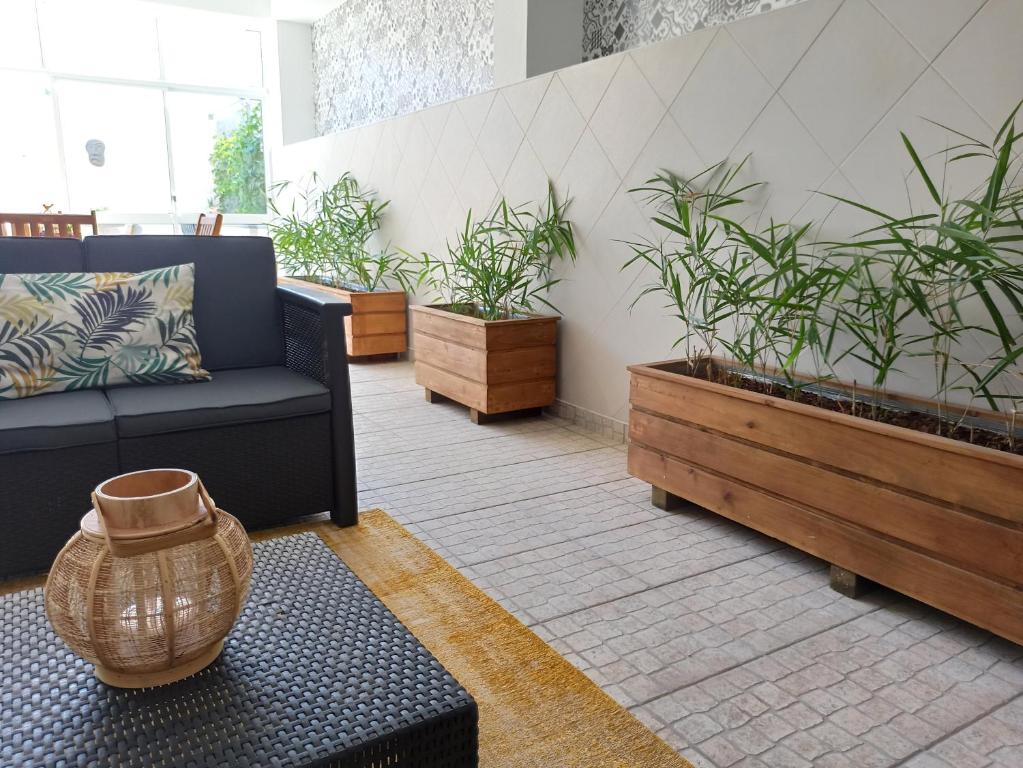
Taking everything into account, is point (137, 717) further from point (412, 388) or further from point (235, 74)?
point (235, 74)

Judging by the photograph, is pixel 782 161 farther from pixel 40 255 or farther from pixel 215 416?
pixel 40 255

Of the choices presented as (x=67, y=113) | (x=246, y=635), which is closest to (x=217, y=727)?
(x=246, y=635)

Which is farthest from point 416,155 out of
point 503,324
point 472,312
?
point 503,324

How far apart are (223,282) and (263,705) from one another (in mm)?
1909

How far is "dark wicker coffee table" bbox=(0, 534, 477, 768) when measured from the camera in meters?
0.90

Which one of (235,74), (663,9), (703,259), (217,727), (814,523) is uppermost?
(235,74)

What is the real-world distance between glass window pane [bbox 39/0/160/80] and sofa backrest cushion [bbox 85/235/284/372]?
19.5 ft

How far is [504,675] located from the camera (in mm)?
1638

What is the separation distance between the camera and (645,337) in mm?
3211

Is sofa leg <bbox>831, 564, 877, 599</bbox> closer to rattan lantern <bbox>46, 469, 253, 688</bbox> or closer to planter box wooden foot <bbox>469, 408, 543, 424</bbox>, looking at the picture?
rattan lantern <bbox>46, 469, 253, 688</bbox>

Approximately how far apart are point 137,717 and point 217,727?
11 centimetres

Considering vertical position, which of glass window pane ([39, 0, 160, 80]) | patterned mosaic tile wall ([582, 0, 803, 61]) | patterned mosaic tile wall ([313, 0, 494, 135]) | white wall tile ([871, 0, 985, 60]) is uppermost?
glass window pane ([39, 0, 160, 80])

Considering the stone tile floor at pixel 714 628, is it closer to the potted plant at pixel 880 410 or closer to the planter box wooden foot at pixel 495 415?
the potted plant at pixel 880 410

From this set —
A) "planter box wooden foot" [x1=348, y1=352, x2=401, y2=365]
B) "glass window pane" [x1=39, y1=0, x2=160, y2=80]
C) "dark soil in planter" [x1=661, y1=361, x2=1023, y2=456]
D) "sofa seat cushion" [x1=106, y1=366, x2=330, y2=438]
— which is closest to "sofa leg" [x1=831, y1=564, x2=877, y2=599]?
"dark soil in planter" [x1=661, y1=361, x2=1023, y2=456]
